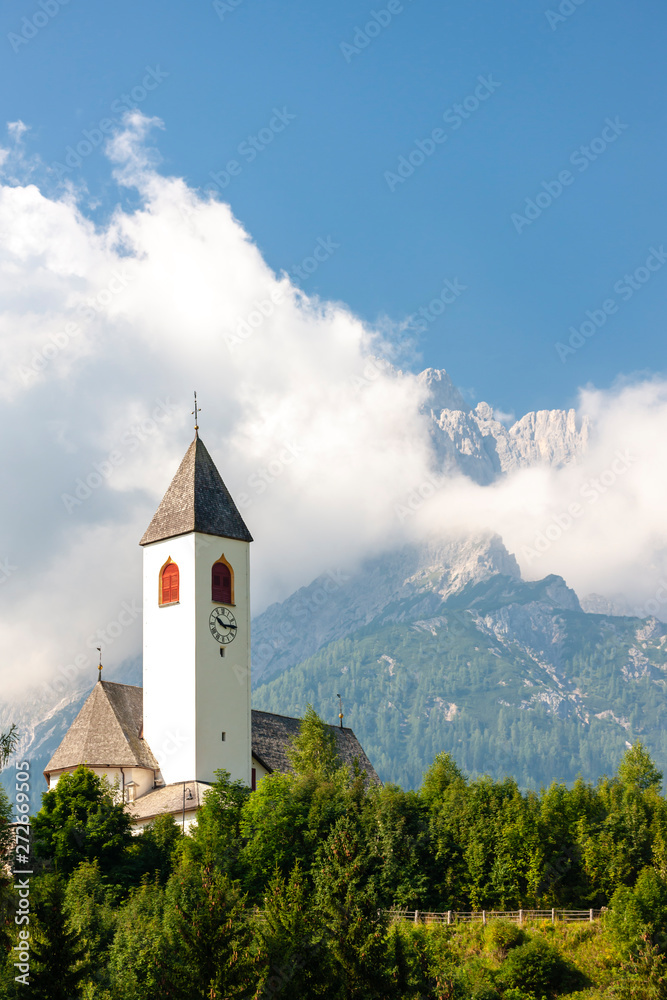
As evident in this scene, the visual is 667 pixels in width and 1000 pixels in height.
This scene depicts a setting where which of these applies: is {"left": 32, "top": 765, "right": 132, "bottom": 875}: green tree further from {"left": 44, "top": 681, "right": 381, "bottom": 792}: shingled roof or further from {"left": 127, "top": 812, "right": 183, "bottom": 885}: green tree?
{"left": 44, "top": 681, "right": 381, "bottom": 792}: shingled roof

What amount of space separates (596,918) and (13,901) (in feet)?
109

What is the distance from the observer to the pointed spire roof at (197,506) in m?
81.4

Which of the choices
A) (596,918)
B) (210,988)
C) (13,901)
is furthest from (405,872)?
(13,901)

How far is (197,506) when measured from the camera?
268ft

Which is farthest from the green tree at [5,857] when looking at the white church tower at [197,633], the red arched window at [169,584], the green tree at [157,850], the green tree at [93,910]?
the red arched window at [169,584]

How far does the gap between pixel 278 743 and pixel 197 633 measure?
1245 cm

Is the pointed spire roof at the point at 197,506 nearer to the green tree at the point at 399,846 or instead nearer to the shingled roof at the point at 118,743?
the shingled roof at the point at 118,743

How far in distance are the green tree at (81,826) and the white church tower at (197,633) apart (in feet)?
28.7

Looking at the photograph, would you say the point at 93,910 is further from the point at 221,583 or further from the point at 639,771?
the point at 639,771

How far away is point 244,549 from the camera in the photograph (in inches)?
3287

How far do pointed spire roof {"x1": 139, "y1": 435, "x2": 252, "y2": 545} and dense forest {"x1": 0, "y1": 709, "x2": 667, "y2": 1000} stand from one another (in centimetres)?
1734

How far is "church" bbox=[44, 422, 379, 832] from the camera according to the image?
76.5 m

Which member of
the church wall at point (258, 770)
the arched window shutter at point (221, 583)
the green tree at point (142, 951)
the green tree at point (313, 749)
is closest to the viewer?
the green tree at point (142, 951)

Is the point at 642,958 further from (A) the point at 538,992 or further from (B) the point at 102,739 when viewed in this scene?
(B) the point at 102,739
